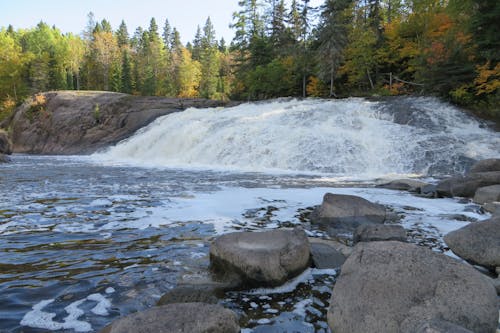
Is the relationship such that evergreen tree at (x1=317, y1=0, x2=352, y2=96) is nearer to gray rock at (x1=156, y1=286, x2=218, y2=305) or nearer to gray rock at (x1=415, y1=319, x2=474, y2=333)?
gray rock at (x1=156, y1=286, x2=218, y2=305)

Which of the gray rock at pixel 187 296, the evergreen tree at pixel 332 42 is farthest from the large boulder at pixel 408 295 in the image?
the evergreen tree at pixel 332 42

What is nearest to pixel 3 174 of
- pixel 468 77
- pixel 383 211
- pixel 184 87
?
pixel 383 211

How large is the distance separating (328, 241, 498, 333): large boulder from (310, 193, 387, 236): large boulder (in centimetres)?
324

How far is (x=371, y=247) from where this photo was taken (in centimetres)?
355

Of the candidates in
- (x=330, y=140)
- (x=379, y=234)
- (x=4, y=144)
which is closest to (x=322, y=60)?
(x=330, y=140)

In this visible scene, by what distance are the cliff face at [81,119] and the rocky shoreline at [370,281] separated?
2638 centimetres

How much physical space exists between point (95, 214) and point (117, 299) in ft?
13.2

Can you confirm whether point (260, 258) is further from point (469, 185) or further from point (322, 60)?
point (322, 60)

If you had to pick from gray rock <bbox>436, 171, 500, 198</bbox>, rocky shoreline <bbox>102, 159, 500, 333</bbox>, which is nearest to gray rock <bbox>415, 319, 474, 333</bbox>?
rocky shoreline <bbox>102, 159, 500, 333</bbox>

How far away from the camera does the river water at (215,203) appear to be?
3762 mm

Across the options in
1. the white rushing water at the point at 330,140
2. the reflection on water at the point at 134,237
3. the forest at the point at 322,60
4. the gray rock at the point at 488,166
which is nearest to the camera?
the reflection on water at the point at 134,237

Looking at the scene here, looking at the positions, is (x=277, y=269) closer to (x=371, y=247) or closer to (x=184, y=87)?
(x=371, y=247)

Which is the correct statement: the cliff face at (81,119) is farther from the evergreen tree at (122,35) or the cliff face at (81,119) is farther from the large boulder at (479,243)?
the evergreen tree at (122,35)

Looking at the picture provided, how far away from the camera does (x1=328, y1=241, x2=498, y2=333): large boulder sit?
287 centimetres
